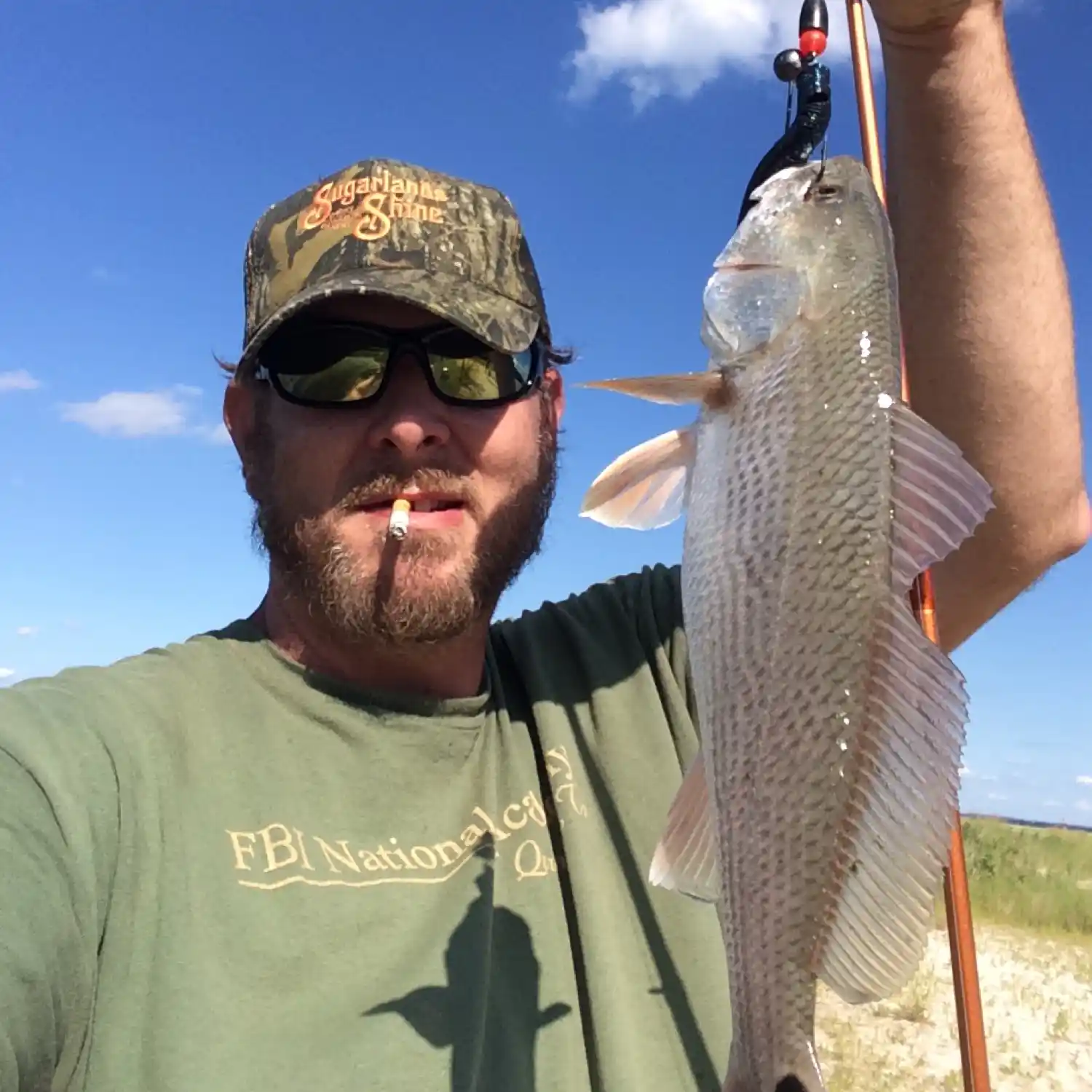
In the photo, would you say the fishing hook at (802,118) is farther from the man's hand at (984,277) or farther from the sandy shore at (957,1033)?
the sandy shore at (957,1033)

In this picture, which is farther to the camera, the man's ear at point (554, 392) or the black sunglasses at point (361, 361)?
the man's ear at point (554, 392)

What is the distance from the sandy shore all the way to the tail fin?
537cm

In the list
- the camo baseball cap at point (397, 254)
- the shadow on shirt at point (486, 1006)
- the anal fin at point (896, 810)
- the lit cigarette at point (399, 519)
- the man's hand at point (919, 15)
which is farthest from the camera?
the camo baseball cap at point (397, 254)

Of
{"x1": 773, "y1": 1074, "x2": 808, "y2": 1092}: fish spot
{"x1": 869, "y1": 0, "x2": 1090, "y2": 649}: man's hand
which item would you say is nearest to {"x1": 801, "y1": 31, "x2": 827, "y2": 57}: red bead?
{"x1": 869, "y1": 0, "x2": 1090, "y2": 649}: man's hand

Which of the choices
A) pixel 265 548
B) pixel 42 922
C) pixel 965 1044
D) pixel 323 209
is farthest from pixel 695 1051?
pixel 323 209

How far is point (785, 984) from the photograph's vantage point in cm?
167

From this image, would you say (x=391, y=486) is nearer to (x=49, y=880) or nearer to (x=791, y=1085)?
(x=49, y=880)

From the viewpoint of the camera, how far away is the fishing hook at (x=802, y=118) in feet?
7.93

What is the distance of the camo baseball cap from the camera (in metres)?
2.62

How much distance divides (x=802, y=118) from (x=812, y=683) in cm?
154

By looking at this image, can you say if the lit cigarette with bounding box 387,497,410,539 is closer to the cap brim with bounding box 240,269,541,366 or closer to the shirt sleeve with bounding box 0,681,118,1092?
the cap brim with bounding box 240,269,541,366

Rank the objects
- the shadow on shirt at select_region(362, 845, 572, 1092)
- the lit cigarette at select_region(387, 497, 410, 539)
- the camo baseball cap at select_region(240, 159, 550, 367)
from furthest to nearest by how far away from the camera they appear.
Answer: the camo baseball cap at select_region(240, 159, 550, 367) < the lit cigarette at select_region(387, 497, 410, 539) < the shadow on shirt at select_region(362, 845, 572, 1092)

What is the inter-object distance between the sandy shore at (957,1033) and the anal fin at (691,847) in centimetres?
539

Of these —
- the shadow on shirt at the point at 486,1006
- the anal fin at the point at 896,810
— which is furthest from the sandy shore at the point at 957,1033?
the anal fin at the point at 896,810
